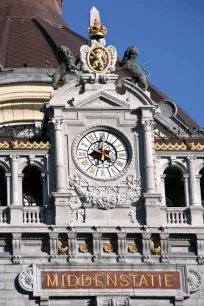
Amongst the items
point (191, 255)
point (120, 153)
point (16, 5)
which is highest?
point (16, 5)

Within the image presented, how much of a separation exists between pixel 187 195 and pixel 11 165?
7819mm

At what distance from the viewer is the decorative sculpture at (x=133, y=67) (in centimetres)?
7888

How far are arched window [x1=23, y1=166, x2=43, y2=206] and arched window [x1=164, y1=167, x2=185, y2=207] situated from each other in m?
5.73

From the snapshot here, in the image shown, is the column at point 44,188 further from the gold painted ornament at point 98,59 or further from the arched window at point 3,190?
the gold painted ornament at point 98,59

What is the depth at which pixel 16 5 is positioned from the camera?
96688 mm

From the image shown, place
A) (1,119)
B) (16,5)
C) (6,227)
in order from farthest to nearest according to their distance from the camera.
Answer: (16,5) → (1,119) → (6,227)

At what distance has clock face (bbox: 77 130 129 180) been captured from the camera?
76.5 meters

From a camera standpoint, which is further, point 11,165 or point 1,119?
point 1,119

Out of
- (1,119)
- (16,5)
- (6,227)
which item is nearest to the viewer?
(6,227)

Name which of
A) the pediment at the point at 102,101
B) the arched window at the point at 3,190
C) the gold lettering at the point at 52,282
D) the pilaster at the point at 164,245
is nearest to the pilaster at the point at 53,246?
the gold lettering at the point at 52,282

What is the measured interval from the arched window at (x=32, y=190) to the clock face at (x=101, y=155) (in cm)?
259

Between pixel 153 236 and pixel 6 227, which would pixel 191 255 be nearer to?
pixel 153 236

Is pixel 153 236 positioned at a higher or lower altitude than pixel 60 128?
lower

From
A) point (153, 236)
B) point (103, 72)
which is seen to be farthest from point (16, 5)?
point (153, 236)
